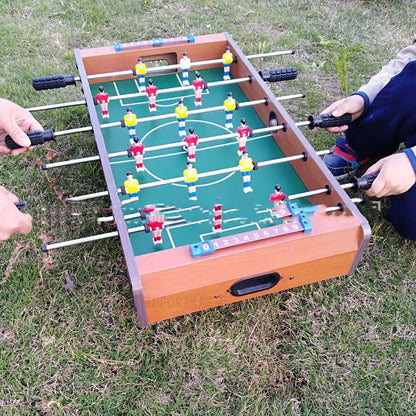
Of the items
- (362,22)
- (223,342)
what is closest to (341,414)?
(223,342)

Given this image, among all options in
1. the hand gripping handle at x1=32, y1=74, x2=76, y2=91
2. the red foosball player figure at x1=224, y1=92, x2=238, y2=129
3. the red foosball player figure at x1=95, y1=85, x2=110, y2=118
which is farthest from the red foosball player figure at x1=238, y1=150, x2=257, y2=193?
the hand gripping handle at x1=32, y1=74, x2=76, y2=91

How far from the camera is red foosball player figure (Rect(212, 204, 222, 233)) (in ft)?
4.94

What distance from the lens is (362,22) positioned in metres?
3.40

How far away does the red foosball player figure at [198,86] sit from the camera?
6.63ft

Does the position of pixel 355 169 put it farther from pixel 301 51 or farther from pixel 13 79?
pixel 13 79

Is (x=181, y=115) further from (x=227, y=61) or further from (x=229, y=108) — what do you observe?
(x=227, y=61)

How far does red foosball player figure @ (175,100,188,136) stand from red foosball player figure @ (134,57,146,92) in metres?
0.35

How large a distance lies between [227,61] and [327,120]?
2.11ft

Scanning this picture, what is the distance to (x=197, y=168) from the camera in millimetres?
1882

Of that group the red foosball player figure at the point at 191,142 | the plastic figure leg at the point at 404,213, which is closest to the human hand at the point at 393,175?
the plastic figure leg at the point at 404,213

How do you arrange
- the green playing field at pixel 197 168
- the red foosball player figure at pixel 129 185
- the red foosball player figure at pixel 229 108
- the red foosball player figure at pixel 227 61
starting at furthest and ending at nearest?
the red foosball player figure at pixel 227 61, the red foosball player figure at pixel 229 108, the green playing field at pixel 197 168, the red foosball player figure at pixel 129 185

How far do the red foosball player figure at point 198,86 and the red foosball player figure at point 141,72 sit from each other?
0.27 metres

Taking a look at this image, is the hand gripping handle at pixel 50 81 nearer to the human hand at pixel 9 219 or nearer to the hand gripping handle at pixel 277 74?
the human hand at pixel 9 219

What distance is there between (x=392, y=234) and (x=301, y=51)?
5.36 feet
